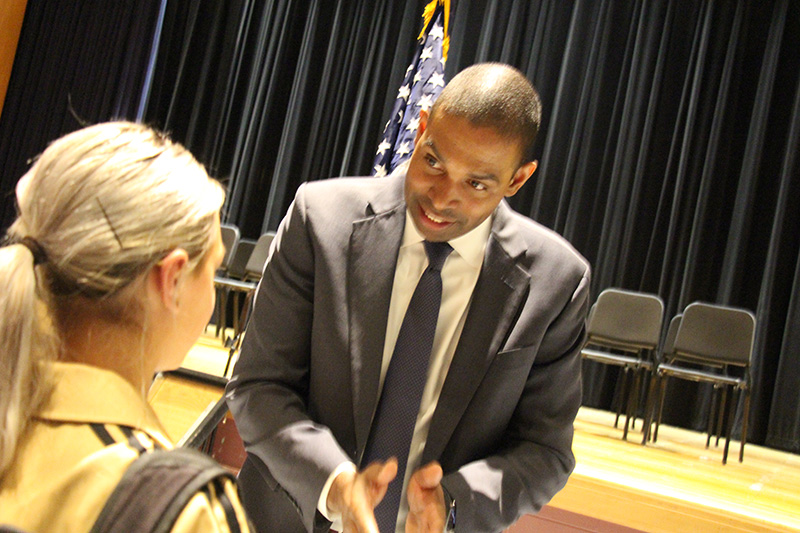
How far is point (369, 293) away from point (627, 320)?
178 inches

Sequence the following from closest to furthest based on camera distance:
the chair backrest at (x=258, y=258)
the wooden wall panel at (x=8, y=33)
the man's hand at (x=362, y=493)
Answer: the man's hand at (x=362, y=493) → the chair backrest at (x=258, y=258) → the wooden wall panel at (x=8, y=33)

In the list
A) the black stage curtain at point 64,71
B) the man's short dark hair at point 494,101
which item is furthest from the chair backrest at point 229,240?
the man's short dark hair at point 494,101

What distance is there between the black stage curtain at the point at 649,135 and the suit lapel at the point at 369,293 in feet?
19.3

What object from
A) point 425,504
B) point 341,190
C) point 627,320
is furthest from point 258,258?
point 425,504

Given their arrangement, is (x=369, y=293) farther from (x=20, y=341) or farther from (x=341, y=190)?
(x=20, y=341)

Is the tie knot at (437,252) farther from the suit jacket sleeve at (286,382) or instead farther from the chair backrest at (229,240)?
the chair backrest at (229,240)

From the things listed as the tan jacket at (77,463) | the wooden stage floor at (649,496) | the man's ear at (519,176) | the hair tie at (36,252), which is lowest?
the wooden stage floor at (649,496)

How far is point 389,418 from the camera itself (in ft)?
4.52

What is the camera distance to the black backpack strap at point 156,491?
25.8 inches

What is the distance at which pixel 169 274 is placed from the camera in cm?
83

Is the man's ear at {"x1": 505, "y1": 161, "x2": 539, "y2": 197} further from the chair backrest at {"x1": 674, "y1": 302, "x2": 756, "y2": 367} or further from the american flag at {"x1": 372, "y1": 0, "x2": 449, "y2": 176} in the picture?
the american flag at {"x1": 372, "y1": 0, "x2": 449, "y2": 176}

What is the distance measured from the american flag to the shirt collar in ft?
14.8

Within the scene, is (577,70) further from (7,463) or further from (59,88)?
(7,463)

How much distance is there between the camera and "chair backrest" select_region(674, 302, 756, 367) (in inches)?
204
